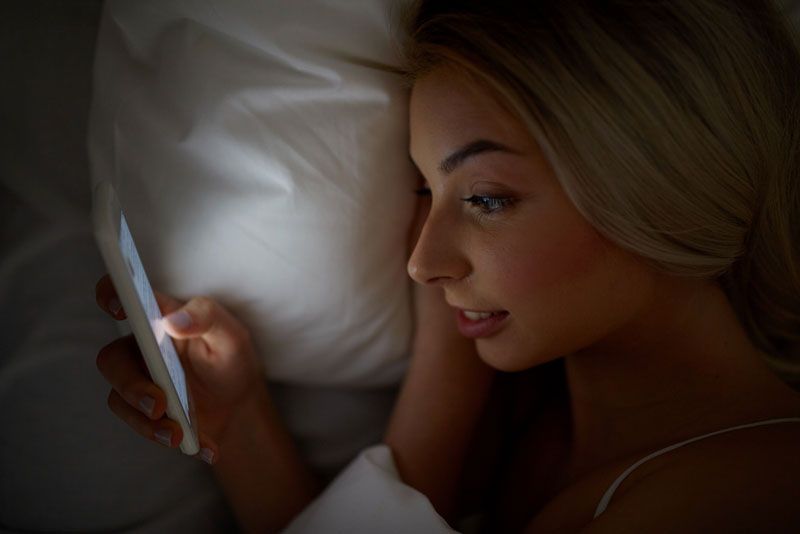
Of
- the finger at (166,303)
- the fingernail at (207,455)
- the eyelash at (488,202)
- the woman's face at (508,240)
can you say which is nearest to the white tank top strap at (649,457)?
the woman's face at (508,240)

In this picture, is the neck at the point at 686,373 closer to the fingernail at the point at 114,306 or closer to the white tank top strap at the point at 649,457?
the white tank top strap at the point at 649,457

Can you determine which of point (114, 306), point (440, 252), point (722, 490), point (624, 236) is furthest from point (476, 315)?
point (114, 306)

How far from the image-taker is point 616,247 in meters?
0.73

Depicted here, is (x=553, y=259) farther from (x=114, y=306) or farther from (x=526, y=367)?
(x=114, y=306)

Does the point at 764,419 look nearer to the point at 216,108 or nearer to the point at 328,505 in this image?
the point at 328,505

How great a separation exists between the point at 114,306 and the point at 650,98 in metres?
0.68

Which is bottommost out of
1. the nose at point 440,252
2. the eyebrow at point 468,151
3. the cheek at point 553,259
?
the nose at point 440,252

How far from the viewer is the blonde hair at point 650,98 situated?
66cm

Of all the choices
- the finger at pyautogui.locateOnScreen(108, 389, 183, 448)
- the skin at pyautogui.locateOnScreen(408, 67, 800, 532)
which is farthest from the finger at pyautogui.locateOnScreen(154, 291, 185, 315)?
the skin at pyautogui.locateOnScreen(408, 67, 800, 532)

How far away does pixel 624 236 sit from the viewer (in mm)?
705

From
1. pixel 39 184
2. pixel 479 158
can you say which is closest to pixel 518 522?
pixel 479 158

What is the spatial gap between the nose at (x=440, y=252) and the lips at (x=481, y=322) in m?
0.09

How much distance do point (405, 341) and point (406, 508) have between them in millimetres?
289

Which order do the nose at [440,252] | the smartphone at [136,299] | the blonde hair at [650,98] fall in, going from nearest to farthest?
the smartphone at [136,299]
the blonde hair at [650,98]
the nose at [440,252]
